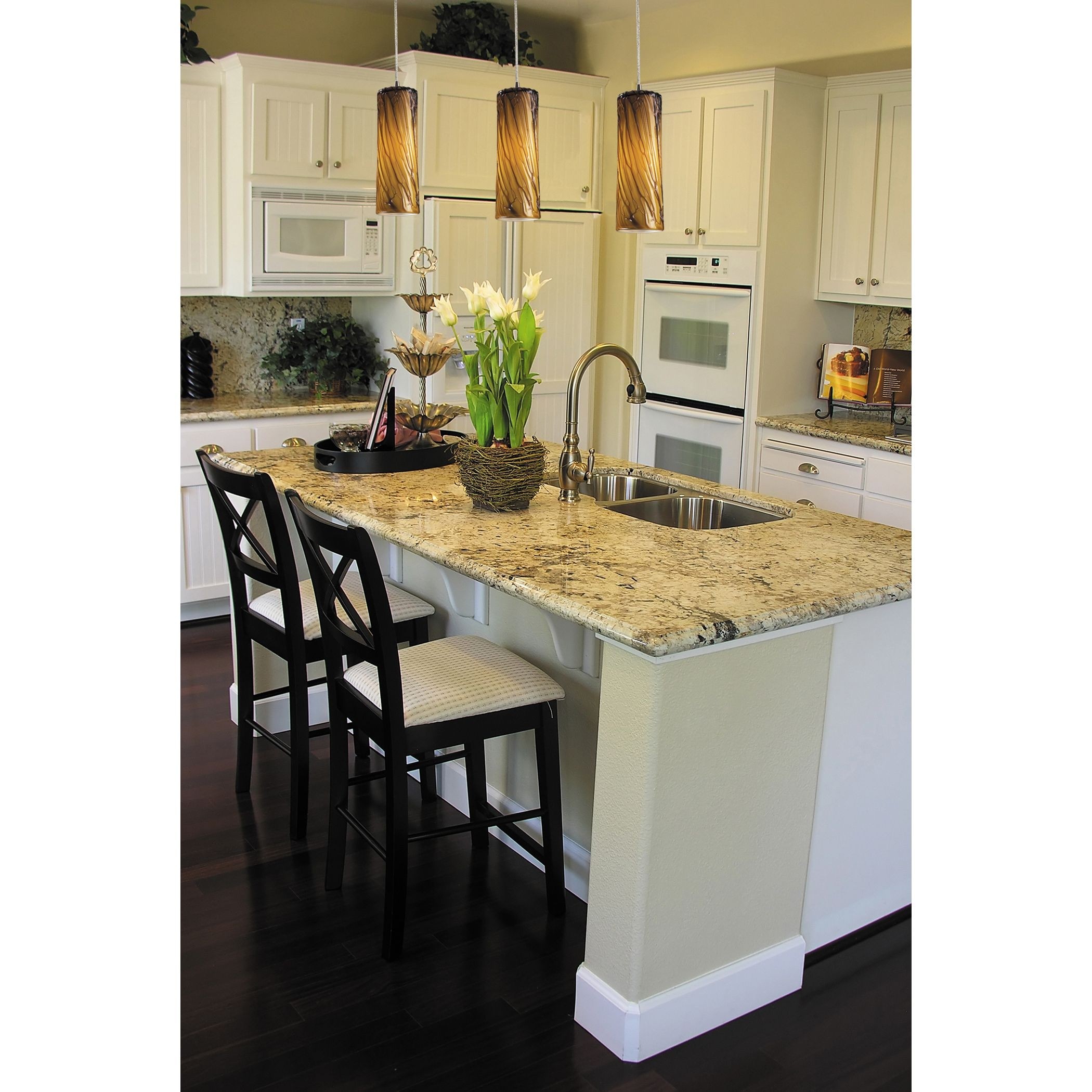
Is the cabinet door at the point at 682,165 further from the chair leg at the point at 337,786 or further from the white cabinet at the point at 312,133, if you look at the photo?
the chair leg at the point at 337,786

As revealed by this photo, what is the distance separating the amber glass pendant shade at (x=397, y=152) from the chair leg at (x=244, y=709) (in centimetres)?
133

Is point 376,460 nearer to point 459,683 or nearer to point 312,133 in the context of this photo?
point 459,683

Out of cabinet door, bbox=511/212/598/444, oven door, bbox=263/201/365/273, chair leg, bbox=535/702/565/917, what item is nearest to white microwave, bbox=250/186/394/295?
oven door, bbox=263/201/365/273

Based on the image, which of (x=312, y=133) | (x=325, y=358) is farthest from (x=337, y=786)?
(x=312, y=133)

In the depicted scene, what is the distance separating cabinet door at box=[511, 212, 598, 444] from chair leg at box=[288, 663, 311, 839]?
8.85 ft

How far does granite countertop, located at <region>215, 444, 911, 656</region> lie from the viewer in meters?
1.96

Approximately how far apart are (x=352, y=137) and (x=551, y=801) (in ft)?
11.6

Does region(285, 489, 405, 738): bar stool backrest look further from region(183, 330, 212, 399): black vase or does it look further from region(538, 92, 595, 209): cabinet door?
region(538, 92, 595, 209): cabinet door
